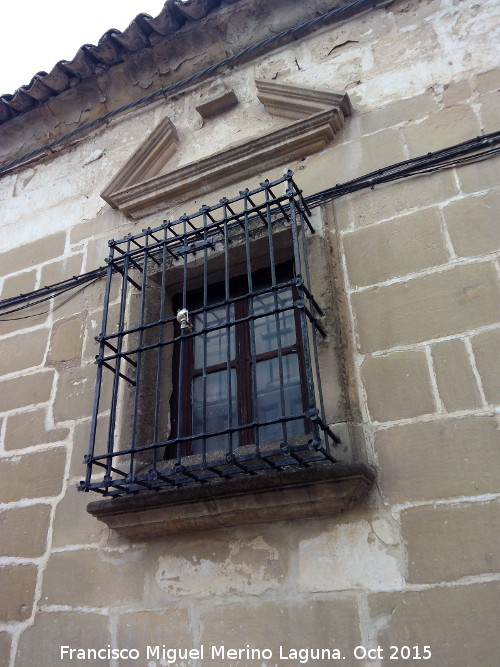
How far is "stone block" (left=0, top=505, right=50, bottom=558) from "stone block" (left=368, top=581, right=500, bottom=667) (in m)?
1.49

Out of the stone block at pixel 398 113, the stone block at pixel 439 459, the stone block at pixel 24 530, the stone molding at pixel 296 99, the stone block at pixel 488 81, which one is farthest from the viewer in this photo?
the stone molding at pixel 296 99

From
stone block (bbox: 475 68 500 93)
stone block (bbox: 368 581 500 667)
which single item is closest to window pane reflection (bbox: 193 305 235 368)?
stone block (bbox: 368 581 500 667)

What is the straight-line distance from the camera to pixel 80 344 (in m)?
2.95

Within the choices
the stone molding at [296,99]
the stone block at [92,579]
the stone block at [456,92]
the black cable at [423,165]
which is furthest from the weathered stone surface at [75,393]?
the stone block at [456,92]

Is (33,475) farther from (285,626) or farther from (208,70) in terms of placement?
(208,70)

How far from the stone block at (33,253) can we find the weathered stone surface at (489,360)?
2.43 m

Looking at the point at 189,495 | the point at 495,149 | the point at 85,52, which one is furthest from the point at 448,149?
the point at 85,52

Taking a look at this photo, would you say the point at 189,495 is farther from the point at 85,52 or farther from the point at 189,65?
the point at 85,52

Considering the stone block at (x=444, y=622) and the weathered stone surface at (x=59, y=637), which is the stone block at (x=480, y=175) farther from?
the weathered stone surface at (x=59, y=637)

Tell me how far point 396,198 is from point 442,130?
0.41m

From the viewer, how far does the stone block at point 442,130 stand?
8.36 ft

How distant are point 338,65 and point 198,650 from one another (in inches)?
115

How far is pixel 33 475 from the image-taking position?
2.68 meters

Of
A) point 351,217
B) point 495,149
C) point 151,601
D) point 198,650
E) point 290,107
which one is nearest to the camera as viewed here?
point 198,650
